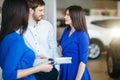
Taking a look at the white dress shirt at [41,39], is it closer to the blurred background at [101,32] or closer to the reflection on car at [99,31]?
the blurred background at [101,32]

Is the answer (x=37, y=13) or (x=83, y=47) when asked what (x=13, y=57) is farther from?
(x=83, y=47)

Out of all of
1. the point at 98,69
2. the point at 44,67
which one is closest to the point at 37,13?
the point at 44,67

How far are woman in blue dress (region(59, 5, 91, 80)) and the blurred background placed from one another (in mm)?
1480

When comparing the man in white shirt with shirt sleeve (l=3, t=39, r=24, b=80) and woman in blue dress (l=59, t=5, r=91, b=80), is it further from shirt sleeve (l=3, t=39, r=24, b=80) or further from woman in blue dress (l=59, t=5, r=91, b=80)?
shirt sleeve (l=3, t=39, r=24, b=80)

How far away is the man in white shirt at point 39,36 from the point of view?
2.83 meters

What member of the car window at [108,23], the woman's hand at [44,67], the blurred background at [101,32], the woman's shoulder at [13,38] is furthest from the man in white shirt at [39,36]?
the car window at [108,23]

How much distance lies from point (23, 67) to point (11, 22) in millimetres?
306

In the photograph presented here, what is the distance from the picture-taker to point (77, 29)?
316 centimetres

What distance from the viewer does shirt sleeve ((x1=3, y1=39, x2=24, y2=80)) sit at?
1.98 metres

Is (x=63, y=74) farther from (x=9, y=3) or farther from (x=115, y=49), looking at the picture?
(x=115, y=49)

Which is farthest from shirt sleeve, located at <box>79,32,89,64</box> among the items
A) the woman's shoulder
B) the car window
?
the car window

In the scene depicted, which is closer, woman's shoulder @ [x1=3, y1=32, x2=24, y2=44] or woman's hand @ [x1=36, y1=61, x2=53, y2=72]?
woman's shoulder @ [x1=3, y1=32, x2=24, y2=44]

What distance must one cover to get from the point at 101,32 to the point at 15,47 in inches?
342

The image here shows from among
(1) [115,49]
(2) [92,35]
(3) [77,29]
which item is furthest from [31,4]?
(2) [92,35]
